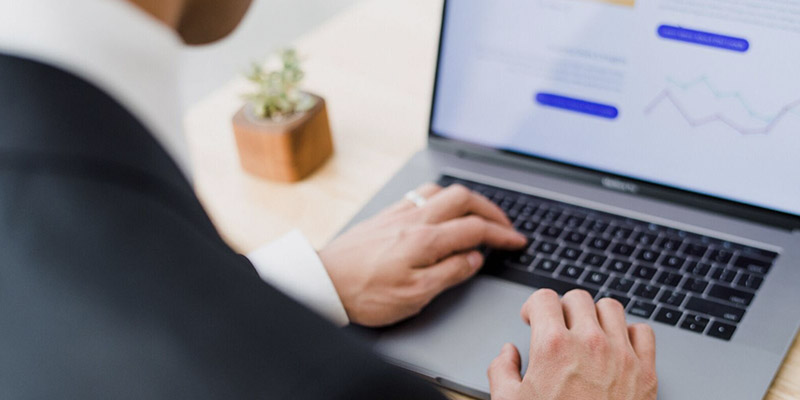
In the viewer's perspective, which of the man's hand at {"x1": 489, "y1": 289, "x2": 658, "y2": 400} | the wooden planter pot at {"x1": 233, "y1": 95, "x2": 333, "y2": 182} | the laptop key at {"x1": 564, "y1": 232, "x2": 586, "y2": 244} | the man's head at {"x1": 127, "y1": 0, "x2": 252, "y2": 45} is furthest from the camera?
the wooden planter pot at {"x1": 233, "y1": 95, "x2": 333, "y2": 182}

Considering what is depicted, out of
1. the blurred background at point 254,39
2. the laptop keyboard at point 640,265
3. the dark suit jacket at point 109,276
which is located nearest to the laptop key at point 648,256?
the laptop keyboard at point 640,265

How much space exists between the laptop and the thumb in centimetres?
3

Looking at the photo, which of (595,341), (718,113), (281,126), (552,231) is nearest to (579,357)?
(595,341)

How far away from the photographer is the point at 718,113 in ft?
2.80

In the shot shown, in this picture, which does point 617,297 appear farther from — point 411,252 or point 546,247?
point 411,252

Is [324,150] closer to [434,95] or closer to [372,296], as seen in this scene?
[434,95]

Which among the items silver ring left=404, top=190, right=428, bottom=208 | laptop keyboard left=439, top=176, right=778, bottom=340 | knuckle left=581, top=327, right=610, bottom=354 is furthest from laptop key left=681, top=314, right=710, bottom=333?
silver ring left=404, top=190, right=428, bottom=208

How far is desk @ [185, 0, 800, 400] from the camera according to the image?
99 centimetres

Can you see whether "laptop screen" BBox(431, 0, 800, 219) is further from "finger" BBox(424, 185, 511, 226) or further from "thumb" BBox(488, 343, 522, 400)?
"thumb" BBox(488, 343, 522, 400)

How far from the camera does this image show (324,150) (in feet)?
3.50

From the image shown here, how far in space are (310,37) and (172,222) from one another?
42.0 inches

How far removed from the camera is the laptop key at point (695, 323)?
2.48 ft

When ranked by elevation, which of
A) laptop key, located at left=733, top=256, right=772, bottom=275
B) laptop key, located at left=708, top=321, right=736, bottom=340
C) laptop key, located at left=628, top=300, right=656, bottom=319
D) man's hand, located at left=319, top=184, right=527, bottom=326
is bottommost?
man's hand, located at left=319, top=184, right=527, bottom=326

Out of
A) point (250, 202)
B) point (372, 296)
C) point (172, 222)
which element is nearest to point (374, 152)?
point (250, 202)
